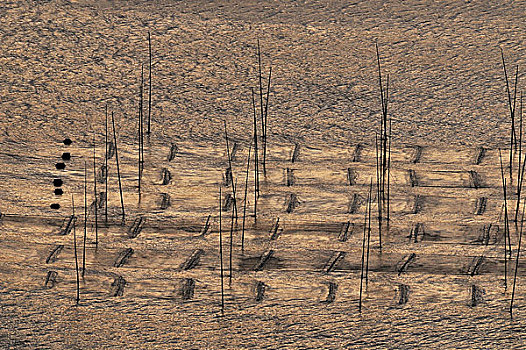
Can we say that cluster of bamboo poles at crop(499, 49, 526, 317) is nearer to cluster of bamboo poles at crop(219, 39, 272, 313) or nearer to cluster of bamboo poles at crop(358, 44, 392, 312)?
cluster of bamboo poles at crop(358, 44, 392, 312)

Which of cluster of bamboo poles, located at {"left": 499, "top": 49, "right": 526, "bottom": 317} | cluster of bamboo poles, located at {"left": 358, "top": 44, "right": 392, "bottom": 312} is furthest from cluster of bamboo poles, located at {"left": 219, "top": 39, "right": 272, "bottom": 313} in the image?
cluster of bamboo poles, located at {"left": 499, "top": 49, "right": 526, "bottom": 317}

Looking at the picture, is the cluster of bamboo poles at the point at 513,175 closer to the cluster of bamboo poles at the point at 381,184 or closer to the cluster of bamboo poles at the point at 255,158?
the cluster of bamboo poles at the point at 381,184

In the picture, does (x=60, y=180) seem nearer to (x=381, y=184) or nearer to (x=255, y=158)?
(x=255, y=158)

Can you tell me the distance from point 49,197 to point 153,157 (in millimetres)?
417

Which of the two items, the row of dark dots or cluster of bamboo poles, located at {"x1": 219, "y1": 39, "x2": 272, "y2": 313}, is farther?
the row of dark dots

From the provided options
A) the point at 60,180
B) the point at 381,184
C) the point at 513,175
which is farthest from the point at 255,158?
the point at 513,175

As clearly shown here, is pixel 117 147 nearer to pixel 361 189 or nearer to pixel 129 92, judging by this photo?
pixel 129 92

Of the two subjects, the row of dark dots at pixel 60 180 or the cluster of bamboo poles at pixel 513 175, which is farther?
the row of dark dots at pixel 60 180

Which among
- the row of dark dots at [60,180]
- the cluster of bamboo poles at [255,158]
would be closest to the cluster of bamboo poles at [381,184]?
the cluster of bamboo poles at [255,158]

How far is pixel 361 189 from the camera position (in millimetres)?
3988

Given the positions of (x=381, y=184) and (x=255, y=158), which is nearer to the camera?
(x=381, y=184)

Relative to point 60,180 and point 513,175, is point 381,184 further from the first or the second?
point 60,180

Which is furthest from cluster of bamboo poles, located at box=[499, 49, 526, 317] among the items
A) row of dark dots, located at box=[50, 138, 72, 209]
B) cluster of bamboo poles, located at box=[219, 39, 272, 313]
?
row of dark dots, located at box=[50, 138, 72, 209]

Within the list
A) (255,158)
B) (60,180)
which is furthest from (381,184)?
(60,180)
